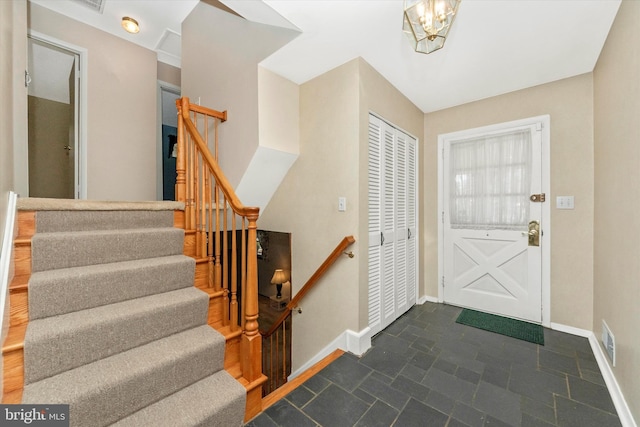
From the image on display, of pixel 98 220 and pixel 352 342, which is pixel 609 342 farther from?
pixel 98 220

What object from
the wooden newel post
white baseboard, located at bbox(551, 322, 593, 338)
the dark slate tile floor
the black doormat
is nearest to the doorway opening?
the wooden newel post

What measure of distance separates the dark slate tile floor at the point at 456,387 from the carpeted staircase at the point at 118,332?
1.39 ft

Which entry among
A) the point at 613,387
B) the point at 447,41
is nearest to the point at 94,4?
the point at 447,41

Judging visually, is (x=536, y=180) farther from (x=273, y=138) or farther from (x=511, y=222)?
(x=273, y=138)

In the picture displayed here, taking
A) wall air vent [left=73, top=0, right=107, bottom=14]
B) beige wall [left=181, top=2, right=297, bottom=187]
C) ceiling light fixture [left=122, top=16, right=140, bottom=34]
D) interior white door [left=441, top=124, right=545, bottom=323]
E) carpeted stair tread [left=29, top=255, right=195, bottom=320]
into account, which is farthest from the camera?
ceiling light fixture [left=122, top=16, right=140, bottom=34]

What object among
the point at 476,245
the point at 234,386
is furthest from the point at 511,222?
the point at 234,386

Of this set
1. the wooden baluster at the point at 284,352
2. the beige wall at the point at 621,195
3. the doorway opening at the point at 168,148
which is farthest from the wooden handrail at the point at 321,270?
the doorway opening at the point at 168,148

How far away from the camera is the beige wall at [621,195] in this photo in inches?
56.5

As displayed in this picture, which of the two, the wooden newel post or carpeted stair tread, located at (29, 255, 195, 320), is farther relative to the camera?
the wooden newel post

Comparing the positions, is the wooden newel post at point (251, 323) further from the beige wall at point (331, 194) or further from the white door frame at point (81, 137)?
the white door frame at point (81, 137)

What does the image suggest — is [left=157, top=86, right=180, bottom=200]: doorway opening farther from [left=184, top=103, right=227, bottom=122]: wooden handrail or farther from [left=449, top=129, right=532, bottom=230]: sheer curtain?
[left=449, top=129, right=532, bottom=230]: sheer curtain

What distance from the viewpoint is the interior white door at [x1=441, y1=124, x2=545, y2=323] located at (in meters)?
2.74

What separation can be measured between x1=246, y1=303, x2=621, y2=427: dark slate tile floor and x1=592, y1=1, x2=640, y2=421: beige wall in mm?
278
